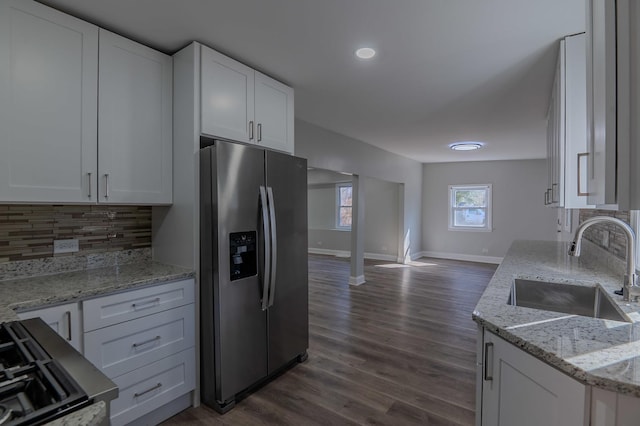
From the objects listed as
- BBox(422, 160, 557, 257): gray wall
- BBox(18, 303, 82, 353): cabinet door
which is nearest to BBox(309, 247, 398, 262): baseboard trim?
BBox(422, 160, 557, 257): gray wall

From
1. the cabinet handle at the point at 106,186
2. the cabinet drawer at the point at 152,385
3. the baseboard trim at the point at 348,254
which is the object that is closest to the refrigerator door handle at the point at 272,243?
the cabinet drawer at the point at 152,385

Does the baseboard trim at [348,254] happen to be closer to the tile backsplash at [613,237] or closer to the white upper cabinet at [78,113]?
the tile backsplash at [613,237]

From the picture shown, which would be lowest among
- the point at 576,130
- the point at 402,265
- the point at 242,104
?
the point at 402,265

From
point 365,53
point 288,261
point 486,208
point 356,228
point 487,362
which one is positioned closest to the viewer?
point 487,362

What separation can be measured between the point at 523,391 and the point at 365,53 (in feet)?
7.12

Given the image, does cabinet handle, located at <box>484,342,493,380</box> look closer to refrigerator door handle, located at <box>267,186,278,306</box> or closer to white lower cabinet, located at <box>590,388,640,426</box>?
white lower cabinet, located at <box>590,388,640,426</box>

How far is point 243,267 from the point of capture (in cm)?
220

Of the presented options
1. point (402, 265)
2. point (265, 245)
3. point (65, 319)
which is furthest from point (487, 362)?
point (402, 265)

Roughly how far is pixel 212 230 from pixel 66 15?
4.76ft

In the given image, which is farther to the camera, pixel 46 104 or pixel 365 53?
pixel 365 53

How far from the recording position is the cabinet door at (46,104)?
1.61 metres

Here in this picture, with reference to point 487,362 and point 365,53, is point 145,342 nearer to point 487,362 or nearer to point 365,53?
point 487,362

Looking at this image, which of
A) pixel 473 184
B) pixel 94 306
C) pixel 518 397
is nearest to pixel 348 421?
pixel 518 397

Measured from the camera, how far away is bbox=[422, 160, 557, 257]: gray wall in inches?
289
